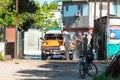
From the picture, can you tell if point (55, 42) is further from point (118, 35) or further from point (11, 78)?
point (11, 78)

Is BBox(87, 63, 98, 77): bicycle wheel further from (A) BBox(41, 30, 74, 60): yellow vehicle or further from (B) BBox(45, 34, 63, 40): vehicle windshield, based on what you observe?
(B) BBox(45, 34, 63, 40): vehicle windshield

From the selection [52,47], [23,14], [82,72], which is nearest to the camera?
[82,72]

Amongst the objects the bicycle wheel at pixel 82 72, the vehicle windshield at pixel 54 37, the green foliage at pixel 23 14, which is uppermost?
the green foliage at pixel 23 14

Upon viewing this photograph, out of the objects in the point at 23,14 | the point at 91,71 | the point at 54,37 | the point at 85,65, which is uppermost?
the point at 23,14

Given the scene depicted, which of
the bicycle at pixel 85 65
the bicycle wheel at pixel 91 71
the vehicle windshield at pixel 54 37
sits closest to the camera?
the bicycle at pixel 85 65

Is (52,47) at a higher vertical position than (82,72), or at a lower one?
higher

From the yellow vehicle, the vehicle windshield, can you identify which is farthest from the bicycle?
the vehicle windshield

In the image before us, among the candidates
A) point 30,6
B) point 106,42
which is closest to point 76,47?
point 106,42

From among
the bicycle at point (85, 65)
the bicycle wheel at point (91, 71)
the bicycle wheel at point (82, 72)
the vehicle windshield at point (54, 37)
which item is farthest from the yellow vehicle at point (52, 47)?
the bicycle wheel at point (82, 72)

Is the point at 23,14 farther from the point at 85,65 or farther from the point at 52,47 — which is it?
the point at 85,65

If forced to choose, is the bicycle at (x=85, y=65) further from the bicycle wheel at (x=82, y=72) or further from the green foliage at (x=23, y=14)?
the green foliage at (x=23, y=14)

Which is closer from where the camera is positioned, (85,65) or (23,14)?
(85,65)

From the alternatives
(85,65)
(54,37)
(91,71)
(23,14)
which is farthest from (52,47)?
(85,65)

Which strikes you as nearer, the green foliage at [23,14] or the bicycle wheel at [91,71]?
the bicycle wheel at [91,71]
